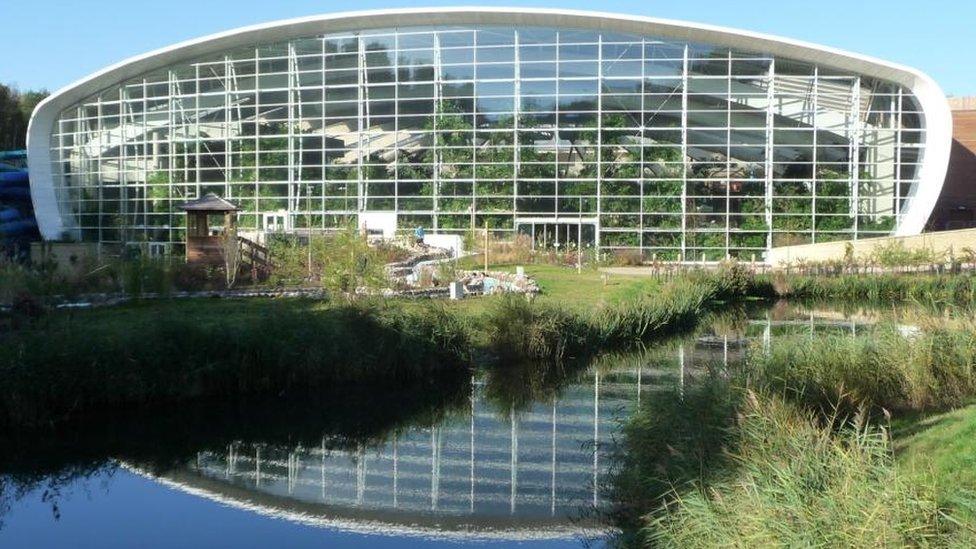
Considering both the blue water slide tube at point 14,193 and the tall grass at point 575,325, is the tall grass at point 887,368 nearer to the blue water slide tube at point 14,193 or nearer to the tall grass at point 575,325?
the tall grass at point 575,325

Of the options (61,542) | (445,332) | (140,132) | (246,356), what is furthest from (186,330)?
(140,132)

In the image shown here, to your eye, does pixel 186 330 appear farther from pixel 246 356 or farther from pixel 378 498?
pixel 378 498

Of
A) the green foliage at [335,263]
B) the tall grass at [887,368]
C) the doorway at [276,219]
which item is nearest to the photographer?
the tall grass at [887,368]

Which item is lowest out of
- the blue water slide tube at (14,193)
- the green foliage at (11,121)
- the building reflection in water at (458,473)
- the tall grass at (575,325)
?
the building reflection in water at (458,473)

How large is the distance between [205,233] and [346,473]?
17.7 m

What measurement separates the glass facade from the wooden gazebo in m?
12.5

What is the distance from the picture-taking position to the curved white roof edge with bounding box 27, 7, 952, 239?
128 feet

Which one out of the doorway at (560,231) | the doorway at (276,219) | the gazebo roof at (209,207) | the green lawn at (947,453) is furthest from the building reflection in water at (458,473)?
the doorway at (276,219)

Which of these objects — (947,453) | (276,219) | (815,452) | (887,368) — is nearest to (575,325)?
(887,368)

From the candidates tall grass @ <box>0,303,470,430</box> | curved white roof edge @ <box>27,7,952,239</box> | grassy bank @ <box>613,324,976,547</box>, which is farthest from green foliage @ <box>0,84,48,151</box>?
grassy bank @ <box>613,324,976,547</box>

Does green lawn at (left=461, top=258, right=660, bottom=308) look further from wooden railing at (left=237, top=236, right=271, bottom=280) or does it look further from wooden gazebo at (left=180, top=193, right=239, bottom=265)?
wooden gazebo at (left=180, top=193, right=239, bottom=265)

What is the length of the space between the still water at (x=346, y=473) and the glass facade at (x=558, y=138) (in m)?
24.8

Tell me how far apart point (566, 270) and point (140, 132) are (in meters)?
20.8

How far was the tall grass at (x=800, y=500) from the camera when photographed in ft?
18.7
